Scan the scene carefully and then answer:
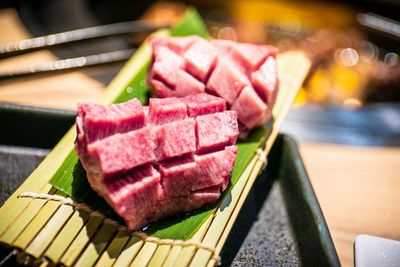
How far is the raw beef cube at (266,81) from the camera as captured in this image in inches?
89.6

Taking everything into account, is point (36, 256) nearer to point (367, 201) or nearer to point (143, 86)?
point (143, 86)

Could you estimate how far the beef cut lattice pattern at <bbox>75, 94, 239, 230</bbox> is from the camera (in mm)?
1675

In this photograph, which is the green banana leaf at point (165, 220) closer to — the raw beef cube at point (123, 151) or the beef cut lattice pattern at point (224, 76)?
the beef cut lattice pattern at point (224, 76)

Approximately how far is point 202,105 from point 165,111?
24cm

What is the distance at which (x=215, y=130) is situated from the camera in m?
1.93

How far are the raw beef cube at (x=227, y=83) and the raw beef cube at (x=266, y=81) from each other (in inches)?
3.3

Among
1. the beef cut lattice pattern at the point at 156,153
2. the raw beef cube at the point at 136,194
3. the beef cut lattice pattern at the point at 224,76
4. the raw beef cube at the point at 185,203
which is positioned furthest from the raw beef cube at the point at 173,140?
the beef cut lattice pattern at the point at 224,76

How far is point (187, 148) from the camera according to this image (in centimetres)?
183

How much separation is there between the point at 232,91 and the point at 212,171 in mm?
635

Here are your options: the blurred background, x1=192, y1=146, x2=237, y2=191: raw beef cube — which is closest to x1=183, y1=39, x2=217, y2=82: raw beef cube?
x1=192, y1=146, x2=237, y2=191: raw beef cube

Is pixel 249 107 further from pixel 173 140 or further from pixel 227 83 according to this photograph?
pixel 173 140

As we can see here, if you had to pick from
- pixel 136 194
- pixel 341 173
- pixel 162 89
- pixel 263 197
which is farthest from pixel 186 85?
pixel 341 173

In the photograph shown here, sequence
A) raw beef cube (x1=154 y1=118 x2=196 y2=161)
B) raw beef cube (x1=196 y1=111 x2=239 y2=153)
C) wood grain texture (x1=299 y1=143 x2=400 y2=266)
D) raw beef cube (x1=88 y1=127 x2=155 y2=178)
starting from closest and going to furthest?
raw beef cube (x1=88 y1=127 x2=155 y2=178) < raw beef cube (x1=154 y1=118 x2=196 y2=161) < raw beef cube (x1=196 y1=111 x2=239 y2=153) < wood grain texture (x1=299 y1=143 x2=400 y2=266)

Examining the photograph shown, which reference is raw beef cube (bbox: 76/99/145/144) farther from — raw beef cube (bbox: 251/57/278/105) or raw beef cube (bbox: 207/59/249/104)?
Answer: raw beef cube (bbox: 251/57/278/105)
